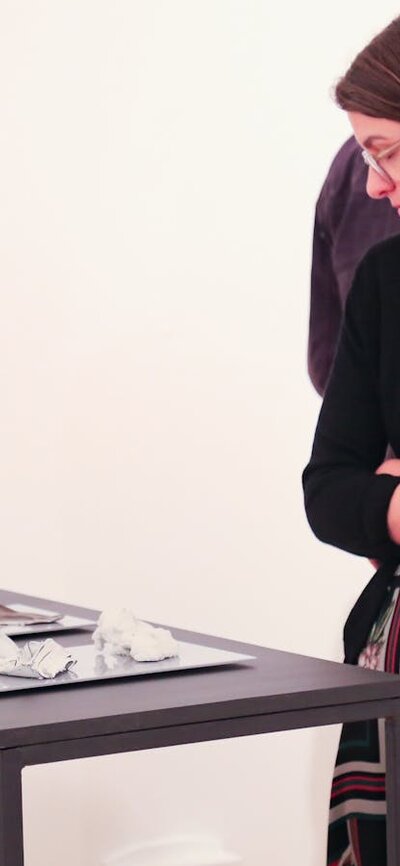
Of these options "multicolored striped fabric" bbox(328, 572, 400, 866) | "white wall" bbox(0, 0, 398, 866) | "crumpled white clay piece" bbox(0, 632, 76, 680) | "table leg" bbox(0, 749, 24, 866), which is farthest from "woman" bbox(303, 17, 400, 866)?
"white wall" bbox(0, 0, 398, 866)

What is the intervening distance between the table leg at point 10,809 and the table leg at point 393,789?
37 centimetres

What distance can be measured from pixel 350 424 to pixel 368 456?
0.16 feet

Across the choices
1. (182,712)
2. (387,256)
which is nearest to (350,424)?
(387,256)

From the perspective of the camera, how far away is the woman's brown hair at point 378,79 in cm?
152

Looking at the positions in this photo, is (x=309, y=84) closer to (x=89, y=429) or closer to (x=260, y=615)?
(x=89, y=429)

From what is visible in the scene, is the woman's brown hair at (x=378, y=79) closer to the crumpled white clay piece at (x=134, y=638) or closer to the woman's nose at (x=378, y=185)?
the woman's nose at (x=378, y=185)

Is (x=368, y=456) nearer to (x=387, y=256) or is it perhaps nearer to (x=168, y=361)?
(x=387, y=256)

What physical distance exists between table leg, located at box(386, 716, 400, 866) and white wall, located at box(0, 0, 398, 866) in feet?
7.14

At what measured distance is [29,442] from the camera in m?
3.63

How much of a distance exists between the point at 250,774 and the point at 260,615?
0.43 m

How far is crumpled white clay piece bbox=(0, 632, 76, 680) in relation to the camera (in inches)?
53.4

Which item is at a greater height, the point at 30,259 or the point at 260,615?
the point at 30,259

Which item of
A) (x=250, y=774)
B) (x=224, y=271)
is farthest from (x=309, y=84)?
(x=250, y=774)

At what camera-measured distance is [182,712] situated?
1206 millimetres
